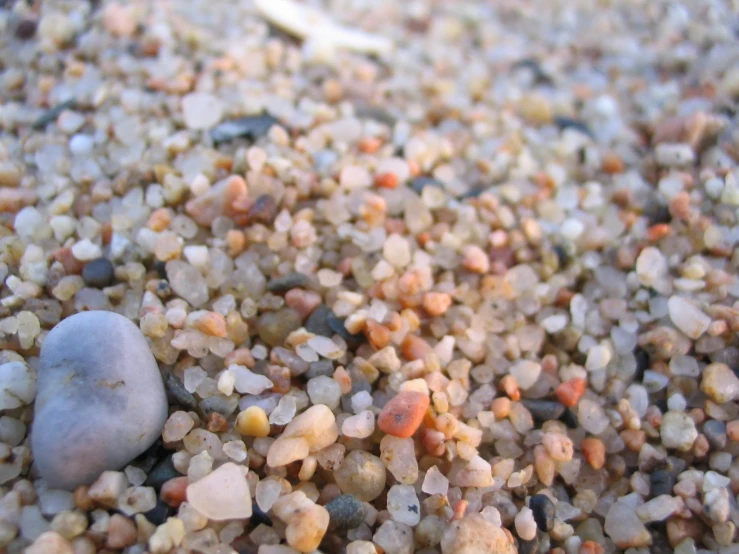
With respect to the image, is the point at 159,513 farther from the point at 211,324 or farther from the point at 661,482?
the point at 661,482

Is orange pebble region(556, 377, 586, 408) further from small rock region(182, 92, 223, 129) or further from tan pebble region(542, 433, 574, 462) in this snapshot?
small rock region(182, 92, 223, 129)

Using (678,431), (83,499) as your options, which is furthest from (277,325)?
(678,431)

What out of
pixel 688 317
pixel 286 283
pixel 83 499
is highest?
pixel 688 317

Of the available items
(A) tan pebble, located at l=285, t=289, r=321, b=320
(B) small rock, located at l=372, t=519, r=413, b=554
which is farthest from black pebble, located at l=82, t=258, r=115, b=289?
(B) small rock, located at l=372, t=519, r=413, b=554

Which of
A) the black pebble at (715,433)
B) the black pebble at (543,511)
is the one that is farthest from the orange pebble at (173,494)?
the black pebble at (715,433)

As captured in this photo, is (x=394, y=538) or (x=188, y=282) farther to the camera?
(x=188, y=282)

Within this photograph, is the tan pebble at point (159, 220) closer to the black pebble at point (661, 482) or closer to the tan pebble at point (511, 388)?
the tan pebble at point (511, 388)

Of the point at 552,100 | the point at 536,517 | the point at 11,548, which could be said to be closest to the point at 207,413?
the point at 11,548
